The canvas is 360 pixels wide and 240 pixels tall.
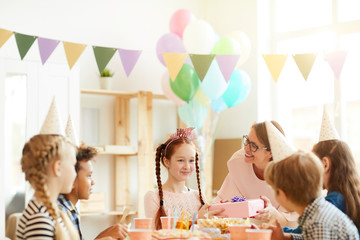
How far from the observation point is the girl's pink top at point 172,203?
262cm

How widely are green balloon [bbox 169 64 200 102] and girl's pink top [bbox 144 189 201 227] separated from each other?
194 cm

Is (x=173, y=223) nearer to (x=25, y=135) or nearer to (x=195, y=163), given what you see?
(x=195, y=163)

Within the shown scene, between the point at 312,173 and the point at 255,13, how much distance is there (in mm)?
4063

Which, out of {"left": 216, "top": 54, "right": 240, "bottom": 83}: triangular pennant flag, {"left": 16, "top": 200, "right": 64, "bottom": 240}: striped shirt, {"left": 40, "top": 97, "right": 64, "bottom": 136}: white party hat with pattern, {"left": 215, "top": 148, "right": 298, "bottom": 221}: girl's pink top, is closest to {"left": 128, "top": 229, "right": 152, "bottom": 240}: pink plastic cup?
{"left": 16, "top": 200, "right": 64, "bottom": 240}: striped shirt

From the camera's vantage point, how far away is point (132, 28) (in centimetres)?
547

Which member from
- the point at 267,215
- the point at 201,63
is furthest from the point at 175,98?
the point at 267,215

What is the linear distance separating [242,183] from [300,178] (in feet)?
3.70

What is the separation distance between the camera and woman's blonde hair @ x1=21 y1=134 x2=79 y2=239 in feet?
5.69

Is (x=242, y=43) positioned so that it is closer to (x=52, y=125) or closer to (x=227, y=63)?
(x=227, y=63)

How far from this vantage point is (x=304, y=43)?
5484 millimetres

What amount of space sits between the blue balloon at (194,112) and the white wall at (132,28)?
2.40 ft

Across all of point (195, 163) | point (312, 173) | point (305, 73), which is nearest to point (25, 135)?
point (195, 163)

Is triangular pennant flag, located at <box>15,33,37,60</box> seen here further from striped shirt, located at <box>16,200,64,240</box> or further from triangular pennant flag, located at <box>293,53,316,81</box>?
striped shirt, located at <box>16,200,64,240</box>

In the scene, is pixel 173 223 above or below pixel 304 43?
below
